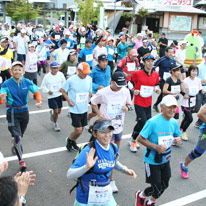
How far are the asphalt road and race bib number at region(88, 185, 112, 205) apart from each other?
54.3 inches

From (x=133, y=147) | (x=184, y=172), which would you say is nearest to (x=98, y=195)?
(x=184, y=172)

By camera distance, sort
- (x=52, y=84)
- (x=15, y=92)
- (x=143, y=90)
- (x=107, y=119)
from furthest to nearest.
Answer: (x=52, y=84), (x=143, y=90), (x=15, y=92), (x=107, y=119)

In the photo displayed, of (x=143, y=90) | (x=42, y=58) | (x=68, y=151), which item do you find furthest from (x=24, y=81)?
(x=42, y=58)

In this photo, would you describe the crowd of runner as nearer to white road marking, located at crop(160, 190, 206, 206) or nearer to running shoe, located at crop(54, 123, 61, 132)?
running shoe, located at crop(54, 123, 61, 132)

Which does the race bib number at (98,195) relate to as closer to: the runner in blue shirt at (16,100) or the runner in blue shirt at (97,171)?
the runner in blue shirt at (97,171)

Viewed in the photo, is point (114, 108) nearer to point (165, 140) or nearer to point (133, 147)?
point (165, 140)

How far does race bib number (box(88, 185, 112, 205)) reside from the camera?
3309 mm

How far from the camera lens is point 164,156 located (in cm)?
418

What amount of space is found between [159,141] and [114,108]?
125 cm

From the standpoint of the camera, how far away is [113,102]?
5.09 meters

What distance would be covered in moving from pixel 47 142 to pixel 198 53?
776 cm

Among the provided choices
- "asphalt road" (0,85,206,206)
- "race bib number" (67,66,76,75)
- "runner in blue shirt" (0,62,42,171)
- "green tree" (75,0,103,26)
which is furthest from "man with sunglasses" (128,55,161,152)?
"green tree" (75,0,103,26)

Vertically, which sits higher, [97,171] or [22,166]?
[97,171]

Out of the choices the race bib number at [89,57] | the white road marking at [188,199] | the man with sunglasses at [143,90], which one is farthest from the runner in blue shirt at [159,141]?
the race bib number at [89,57]
